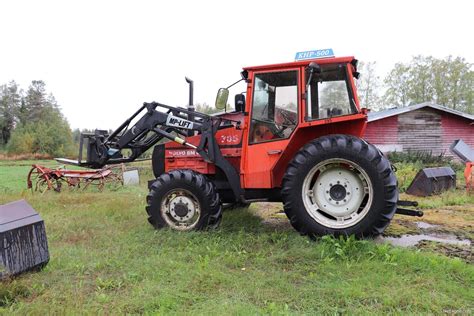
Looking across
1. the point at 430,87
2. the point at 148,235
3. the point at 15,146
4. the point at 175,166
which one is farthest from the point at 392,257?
the point at 15,146

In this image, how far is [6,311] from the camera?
2982mm

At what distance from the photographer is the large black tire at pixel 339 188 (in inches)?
172

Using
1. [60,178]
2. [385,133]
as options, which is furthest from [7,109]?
[385,133]

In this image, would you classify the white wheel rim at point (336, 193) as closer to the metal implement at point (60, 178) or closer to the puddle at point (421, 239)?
the puddle at point (421, 239)

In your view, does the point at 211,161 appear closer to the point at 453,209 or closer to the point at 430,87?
the point at 453,209

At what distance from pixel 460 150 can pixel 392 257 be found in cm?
935

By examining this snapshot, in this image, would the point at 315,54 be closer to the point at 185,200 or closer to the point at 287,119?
the point at 287,119

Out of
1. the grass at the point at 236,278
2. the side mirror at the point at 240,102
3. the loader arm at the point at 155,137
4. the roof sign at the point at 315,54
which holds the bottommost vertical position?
the grass at the point at 236,278

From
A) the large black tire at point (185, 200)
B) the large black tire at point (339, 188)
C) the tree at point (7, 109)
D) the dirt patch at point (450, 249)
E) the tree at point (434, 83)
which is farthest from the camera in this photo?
the tree at point (7, 109)

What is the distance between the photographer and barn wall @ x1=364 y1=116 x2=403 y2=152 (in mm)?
19203

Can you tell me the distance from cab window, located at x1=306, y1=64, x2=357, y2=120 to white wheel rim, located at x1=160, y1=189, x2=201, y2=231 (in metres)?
2.04

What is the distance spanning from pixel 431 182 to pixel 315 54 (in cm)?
575

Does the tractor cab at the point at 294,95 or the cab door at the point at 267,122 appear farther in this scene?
the cab door at the point at 267,122

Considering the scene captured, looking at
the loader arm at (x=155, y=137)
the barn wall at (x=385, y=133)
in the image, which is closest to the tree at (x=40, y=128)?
the barn wall at (x=385, y=133)
